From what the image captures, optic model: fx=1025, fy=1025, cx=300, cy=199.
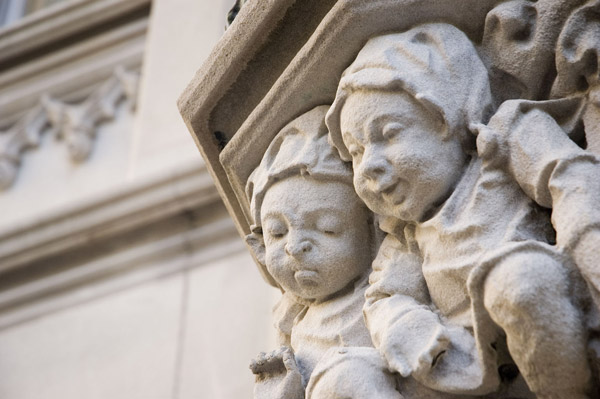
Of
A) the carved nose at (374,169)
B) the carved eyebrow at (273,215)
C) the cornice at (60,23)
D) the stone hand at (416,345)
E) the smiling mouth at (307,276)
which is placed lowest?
the cornice at (60,23)

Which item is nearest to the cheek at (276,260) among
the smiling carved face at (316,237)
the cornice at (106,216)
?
the smiling carved face at (316,237)

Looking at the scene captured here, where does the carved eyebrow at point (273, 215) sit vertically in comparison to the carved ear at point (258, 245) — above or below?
above

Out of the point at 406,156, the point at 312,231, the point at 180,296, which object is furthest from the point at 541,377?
the point at 180,296

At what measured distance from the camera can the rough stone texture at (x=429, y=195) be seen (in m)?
1.09

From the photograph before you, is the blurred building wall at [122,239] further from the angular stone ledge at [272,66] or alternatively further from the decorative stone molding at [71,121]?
the angular stone ledge at [272,66]

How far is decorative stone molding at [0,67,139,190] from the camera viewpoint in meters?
3.36

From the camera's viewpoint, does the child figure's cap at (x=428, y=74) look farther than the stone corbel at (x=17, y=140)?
No

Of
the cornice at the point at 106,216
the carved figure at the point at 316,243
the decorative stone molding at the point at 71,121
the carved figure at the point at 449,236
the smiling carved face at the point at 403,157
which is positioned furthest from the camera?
the decorative stone molding at the point at 71,121

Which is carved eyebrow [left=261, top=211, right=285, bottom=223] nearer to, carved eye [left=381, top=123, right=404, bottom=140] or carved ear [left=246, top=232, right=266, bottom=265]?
carved ear [left=246, top=232, right=266, bottom=265]

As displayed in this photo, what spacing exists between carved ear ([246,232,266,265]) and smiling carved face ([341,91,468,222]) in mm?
275

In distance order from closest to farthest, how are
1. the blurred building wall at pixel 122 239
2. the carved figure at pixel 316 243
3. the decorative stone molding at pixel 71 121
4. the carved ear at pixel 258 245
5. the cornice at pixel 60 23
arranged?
1. the carved figure at pixel 316 243
2. the carved ear at pixel 258 245
3. the blurred building wall at pixel 122 239
4. the decorative stone molding at pixel 71 121
5. the cornice at pixel 60 23

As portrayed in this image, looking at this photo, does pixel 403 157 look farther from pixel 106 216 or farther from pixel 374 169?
pixel 106 216

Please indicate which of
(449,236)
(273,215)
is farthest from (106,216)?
(449,236)

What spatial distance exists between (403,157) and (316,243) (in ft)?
0.71
